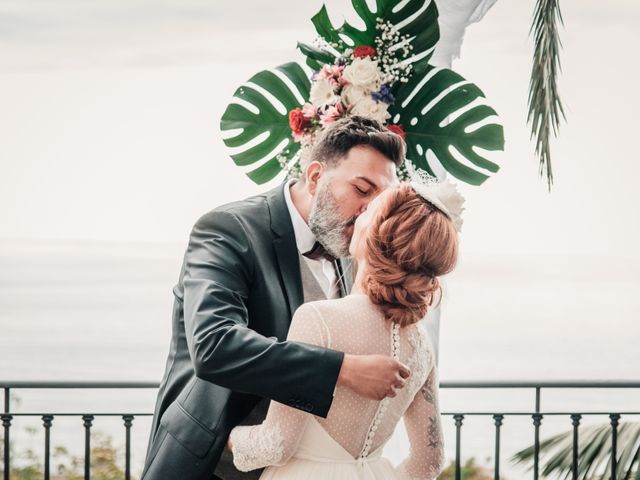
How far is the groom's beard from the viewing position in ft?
6.67

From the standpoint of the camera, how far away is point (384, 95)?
2.60m

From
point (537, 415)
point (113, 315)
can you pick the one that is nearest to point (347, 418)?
point (537, 415)

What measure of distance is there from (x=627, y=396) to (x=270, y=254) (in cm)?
1289

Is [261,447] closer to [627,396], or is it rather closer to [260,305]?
[260,305]

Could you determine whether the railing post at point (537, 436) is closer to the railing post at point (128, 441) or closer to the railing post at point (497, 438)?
the railing post at point (497, 438)

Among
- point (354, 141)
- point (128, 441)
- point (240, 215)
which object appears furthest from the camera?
point (128, 441)

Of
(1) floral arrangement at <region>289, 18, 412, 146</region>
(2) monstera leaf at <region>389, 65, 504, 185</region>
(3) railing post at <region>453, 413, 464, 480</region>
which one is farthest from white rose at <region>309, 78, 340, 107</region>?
(3) railing post at <region>453, 413, 464, 480</region>

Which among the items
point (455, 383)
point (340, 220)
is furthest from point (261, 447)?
point (455, 383)

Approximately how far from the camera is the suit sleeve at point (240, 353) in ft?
5.09

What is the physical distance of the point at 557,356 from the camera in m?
22.2

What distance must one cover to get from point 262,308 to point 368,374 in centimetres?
38

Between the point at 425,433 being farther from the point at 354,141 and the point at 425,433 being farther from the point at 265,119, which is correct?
the point at 265,119

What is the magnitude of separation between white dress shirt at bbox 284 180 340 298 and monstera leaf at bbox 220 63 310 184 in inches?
25.0

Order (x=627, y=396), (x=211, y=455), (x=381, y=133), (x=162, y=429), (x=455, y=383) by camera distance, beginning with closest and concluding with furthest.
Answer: (x=211, y=455)
(x=162, y=429)
(x=381, y=133)
(x=455, y=383)
(x=627, y=396)
